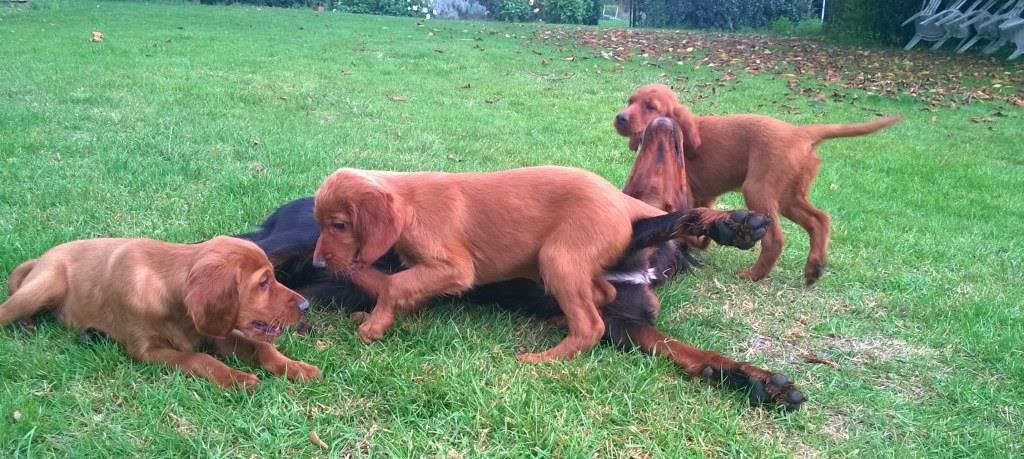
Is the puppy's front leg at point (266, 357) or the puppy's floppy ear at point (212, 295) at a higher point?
the puppy's floppy ear at point (212, 295)

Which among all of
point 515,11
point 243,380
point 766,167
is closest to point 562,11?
point 515,11

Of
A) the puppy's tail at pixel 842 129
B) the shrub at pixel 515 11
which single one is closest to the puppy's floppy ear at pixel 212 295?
the puppy's tail at pixel 842 129

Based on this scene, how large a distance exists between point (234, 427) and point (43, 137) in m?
4.51

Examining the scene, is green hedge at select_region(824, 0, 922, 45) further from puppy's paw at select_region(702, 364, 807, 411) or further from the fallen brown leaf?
puppy's paw at select_region(702, 364, 807, 411)

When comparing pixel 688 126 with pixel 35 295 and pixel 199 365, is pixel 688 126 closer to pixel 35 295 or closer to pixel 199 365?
pixel 199 365

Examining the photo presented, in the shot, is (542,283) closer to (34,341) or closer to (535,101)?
(34,341)

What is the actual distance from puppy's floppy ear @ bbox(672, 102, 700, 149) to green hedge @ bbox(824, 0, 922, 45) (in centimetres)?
1524

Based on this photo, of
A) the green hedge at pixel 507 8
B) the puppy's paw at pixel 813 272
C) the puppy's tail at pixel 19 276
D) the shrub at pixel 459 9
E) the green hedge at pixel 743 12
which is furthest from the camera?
the shrub at pixel 459 9

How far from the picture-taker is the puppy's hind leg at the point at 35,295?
9.43 ft

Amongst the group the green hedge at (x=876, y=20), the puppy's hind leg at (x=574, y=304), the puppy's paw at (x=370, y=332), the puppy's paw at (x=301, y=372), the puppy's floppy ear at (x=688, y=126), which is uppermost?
the green hedge at (x=876, y=20)

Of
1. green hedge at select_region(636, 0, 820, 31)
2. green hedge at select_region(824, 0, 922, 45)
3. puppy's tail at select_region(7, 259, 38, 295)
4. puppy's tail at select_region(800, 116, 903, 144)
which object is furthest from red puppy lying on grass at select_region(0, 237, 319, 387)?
green hedge at select_region(636, 0, 820, 31)

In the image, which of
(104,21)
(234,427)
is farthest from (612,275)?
(104,21)

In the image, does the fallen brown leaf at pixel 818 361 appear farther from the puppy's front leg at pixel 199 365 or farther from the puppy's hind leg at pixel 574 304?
the puppy's front leg at pixel 199 365

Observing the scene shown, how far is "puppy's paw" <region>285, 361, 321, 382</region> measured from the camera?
2.63 m
